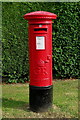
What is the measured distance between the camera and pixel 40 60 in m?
4.58

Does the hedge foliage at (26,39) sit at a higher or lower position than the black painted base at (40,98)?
higher

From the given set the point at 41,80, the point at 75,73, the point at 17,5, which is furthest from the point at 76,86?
the point at 17,5

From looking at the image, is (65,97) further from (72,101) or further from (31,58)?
(31,58)

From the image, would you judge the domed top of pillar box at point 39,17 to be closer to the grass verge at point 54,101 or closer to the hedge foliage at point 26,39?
the grass verge at point 54,101

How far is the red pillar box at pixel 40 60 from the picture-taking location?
4520mm

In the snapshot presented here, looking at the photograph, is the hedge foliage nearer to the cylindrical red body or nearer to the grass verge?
the grass verge

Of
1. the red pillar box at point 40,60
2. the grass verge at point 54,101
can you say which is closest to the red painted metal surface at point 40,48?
the red pillar box at point 40,60

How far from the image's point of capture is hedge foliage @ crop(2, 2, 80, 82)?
22.4 ft

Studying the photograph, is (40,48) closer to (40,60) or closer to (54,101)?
(40,60)

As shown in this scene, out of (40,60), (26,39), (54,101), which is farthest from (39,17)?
(26,39)

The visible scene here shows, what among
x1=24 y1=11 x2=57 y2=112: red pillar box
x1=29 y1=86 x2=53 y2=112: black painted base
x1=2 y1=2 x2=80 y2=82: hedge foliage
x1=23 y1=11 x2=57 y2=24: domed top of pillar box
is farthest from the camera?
x1=2 y1=2 x2=80 y2=82: hedge foliage

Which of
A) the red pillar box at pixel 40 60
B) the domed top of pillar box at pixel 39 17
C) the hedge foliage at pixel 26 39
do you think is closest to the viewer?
the domed top of pillar box at pixel 39 17

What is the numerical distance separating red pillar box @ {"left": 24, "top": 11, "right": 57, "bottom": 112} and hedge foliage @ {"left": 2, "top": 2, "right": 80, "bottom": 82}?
231cm

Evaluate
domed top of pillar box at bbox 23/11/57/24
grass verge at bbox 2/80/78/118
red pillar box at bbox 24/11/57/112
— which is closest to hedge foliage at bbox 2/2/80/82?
grass verge at bbox 2/80/78/118
